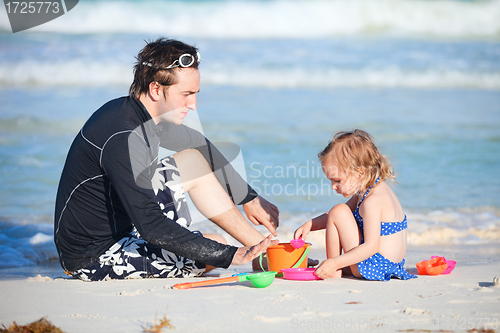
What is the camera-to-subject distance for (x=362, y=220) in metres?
2.94

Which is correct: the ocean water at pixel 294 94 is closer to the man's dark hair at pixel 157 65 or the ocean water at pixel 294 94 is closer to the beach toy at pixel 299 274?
the beach toy at pixel 299 274

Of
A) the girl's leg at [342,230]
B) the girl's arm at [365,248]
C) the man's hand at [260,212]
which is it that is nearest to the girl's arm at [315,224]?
the girl's leg at [342,230]

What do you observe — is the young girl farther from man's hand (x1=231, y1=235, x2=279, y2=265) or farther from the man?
the man

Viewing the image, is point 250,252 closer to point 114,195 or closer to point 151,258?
point 151,258

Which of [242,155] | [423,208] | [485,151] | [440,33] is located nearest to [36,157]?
[242,155]

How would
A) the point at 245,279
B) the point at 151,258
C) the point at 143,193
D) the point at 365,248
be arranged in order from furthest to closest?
the point at 151,258 → the point at 365,248 → the point at 245,279 → the point at 143,193

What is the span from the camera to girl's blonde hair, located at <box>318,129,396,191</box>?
2.94 metres

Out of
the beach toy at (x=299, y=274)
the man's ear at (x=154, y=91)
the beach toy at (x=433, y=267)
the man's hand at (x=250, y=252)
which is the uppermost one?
the man's ear at (x=154, y=91)

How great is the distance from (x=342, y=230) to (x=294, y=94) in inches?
374

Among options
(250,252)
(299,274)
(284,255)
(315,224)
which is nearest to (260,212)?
(315,224)

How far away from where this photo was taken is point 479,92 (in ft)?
41.5

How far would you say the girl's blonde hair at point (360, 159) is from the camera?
9.66 feet

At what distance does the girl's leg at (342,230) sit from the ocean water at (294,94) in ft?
1.74

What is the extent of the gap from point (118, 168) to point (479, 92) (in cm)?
1238
